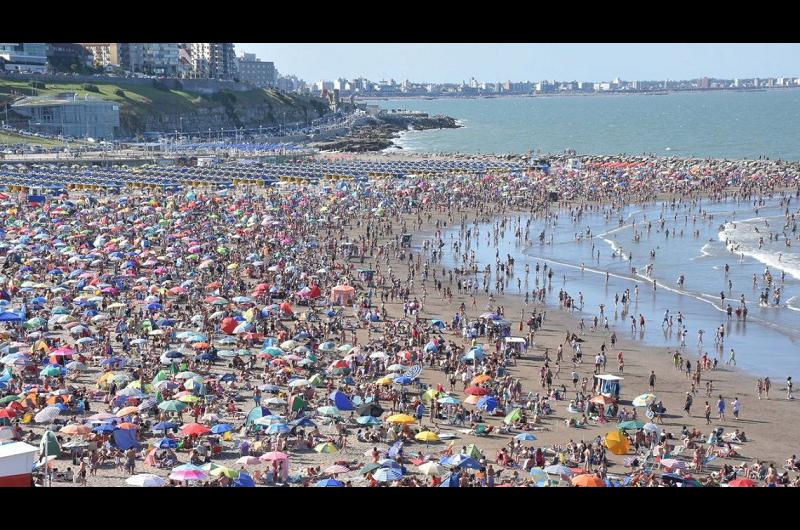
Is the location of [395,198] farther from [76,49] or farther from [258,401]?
[76,49]

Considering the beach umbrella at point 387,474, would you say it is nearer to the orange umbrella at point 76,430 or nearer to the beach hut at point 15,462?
the orange umbrella at point 76,430

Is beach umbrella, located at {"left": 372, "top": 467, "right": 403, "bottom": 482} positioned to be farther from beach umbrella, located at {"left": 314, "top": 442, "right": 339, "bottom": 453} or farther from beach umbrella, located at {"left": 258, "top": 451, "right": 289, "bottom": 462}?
beach umbrella, located at {"left": 314, "top": 442, "right": 339, "bottom": 453}

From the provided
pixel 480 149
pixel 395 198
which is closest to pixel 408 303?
pixel 395 198

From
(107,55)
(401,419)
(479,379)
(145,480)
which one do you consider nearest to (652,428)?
(479,379)

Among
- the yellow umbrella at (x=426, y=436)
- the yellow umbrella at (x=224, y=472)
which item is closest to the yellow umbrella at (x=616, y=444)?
the yellow umbrella at (x=426, y=436)

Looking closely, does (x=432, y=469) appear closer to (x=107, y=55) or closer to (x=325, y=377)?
(x=325, y=377)
